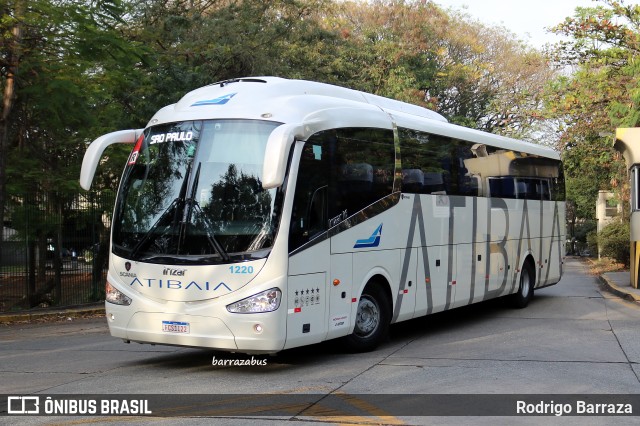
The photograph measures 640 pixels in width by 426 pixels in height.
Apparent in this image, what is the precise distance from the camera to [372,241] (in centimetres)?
1064

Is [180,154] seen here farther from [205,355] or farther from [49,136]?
[49,136]

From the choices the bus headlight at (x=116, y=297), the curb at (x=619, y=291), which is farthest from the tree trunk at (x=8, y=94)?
the curb at (x=619, y=291)

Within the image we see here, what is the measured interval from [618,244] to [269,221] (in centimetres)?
2484

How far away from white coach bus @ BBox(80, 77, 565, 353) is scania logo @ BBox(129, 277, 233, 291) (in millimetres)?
15

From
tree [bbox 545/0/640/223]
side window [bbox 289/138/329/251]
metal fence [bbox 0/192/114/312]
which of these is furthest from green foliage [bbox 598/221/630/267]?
side window [bbox 289/138/329/251]

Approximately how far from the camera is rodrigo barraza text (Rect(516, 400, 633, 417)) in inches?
285

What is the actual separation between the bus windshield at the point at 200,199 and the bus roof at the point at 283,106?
0.66ft

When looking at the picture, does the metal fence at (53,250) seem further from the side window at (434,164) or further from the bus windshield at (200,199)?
the side window at (434,164)

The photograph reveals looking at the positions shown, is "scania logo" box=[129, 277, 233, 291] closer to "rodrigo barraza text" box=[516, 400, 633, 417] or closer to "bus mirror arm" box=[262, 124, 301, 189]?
"bus mirror arm" box=[262, 124, 301, 189]

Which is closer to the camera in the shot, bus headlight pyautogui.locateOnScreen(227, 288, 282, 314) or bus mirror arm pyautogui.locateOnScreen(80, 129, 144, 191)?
bus headlight pyautogui.locateOnScreen(227, 288, 282, 314)

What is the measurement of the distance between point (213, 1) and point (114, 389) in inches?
894

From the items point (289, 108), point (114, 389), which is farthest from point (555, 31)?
point (114, 389)

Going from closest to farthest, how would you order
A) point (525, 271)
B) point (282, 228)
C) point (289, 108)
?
1. point (282, 228)
2. point (289, 108)
3. point (525, 271)

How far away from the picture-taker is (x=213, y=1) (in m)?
28.7
